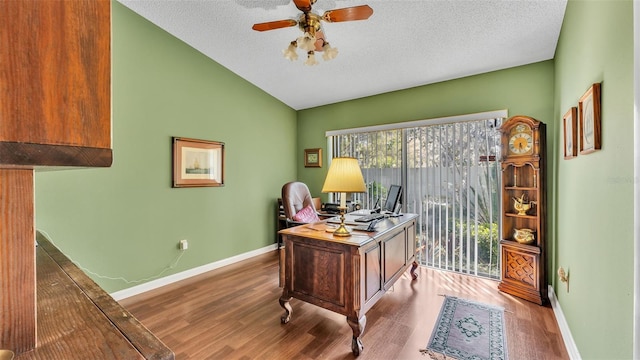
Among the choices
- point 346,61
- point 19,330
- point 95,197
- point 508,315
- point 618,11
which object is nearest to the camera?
point 19,330

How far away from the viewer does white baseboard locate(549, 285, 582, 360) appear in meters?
1.88

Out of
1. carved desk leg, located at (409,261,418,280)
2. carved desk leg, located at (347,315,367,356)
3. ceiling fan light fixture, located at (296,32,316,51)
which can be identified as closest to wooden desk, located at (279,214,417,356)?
carved desk leg, located at (347,315,367,356)

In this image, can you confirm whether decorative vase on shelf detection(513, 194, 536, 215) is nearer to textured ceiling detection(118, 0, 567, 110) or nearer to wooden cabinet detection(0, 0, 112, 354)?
textured ceiling detection(118, 0, 567, 110)

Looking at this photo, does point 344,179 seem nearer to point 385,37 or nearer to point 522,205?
point 385,37

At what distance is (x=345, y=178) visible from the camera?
2.17 m

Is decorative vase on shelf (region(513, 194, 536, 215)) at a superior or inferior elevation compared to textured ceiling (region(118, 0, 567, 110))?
inferior

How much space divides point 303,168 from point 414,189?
2.13 metres

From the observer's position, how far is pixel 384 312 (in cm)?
261

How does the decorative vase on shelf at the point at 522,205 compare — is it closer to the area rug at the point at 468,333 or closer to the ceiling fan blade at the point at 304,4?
the area rug at the point at 468,333

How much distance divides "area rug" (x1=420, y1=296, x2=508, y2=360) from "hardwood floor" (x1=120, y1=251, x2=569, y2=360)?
67 mm

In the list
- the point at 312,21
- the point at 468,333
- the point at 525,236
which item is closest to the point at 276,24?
the point at 312,21

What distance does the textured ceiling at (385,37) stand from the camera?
7.86 ft

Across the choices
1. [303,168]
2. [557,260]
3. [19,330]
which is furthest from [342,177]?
[303,168]

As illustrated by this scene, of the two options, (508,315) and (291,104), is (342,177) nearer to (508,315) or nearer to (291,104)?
(508,315)
